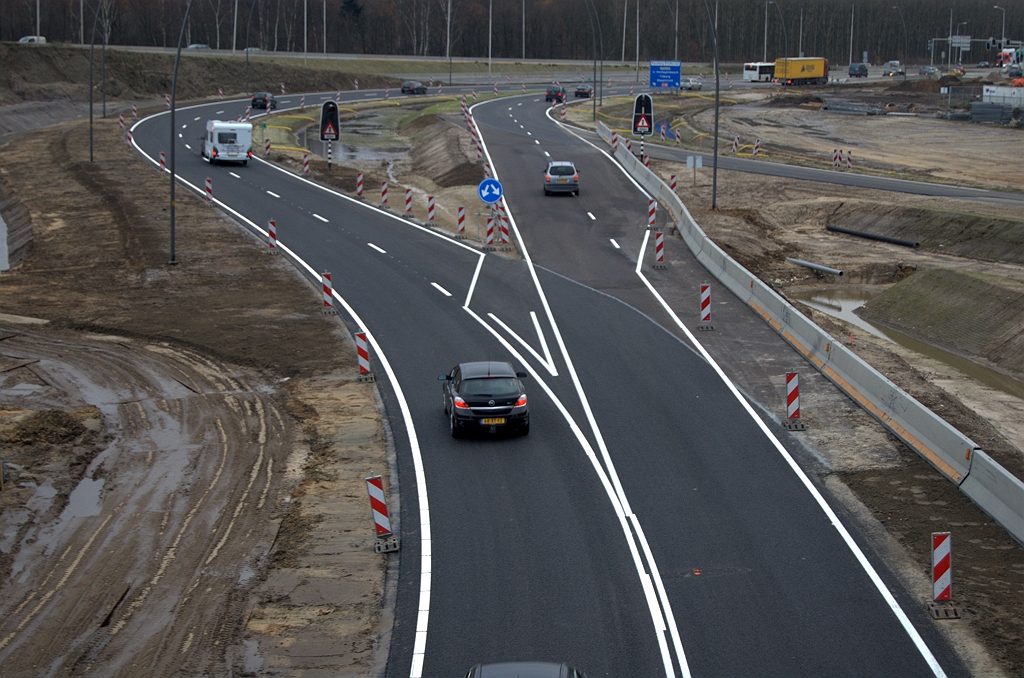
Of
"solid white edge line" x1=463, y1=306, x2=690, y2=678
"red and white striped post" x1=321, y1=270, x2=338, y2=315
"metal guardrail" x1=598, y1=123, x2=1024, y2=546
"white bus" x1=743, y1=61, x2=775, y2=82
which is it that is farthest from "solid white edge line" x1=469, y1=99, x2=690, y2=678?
"white bus" x1=743, y1=61, x2=775, y2=82

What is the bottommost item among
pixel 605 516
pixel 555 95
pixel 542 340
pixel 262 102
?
pixel 605 516

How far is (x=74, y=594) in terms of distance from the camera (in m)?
14.3

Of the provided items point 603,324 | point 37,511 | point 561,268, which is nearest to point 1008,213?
point 561,268

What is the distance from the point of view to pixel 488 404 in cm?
2000

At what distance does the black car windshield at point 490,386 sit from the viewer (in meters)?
20.2

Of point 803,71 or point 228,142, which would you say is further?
point 803,71

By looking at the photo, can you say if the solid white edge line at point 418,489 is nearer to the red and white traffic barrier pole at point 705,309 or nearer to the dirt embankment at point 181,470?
the dirt embankment at point 181,470

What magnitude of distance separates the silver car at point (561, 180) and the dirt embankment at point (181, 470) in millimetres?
14387

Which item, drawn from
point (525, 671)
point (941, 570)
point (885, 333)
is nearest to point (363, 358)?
point (941, 570)

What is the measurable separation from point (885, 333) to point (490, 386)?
17347mm

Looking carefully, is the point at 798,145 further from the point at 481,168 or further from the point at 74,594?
the point at 74,594

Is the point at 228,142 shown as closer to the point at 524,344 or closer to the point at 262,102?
the point at 262,102

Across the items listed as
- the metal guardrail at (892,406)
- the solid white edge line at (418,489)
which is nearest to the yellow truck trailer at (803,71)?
the metal guardrail at (892,406)

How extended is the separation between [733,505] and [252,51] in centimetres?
11857
